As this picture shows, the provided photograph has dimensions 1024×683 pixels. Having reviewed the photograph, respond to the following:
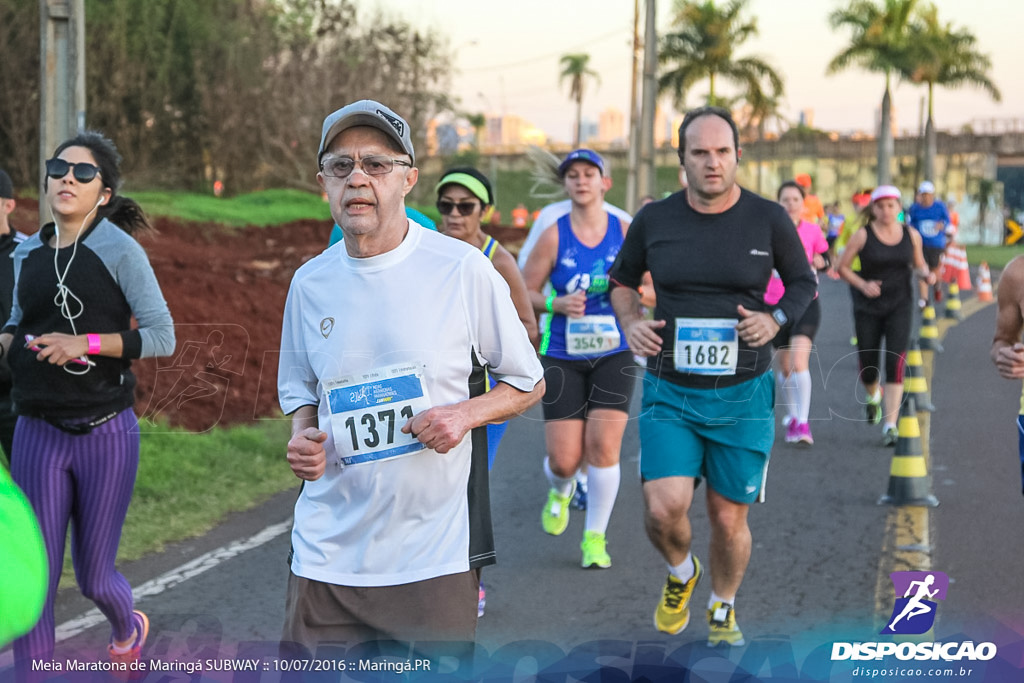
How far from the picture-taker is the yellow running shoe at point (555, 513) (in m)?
7.09

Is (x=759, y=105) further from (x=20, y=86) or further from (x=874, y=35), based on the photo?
(x=20, y=86)

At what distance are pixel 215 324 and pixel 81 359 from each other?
19.5 ft

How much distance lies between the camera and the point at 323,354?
11.2 feet

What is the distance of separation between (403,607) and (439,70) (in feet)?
105

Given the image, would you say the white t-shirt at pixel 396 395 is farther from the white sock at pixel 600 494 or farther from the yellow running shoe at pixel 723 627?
the white sock at pixel 600 494

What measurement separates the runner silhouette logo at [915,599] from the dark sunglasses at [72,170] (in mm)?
3649

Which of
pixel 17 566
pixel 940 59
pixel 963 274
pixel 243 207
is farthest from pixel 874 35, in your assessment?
pixel 17 566

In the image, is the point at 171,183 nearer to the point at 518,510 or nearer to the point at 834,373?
the point at 834,373

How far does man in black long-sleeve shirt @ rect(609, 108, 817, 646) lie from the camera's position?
523 centimetres

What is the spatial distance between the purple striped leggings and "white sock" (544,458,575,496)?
9.09 feet

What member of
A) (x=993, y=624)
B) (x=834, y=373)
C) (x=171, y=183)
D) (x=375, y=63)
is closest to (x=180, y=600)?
(x=993, y=624)

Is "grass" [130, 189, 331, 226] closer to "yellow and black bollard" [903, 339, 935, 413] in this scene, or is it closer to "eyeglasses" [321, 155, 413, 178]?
"yellow and black bollard" [903, 339, 935, 413]

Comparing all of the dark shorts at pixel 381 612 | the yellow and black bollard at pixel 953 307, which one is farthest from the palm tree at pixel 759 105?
the dark shorts at pixel 381 612

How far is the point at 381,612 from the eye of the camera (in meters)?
3.32
